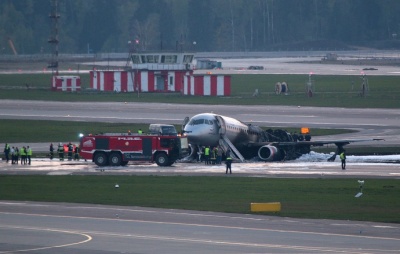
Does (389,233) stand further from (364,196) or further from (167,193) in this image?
(167,193)

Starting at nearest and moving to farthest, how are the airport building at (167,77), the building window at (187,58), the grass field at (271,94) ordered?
the grass field at (271,94), the airport building at (167,77), the building window at (187,58)

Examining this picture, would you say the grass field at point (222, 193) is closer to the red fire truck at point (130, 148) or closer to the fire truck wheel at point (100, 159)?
the fire truck wheel at point (100, 159)

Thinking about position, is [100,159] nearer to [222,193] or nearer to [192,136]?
[192,136]

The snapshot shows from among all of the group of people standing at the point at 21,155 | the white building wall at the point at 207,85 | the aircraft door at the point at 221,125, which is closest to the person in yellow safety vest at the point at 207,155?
the aircraft door at the point at 221,125

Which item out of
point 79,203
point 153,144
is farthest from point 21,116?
point 79,203

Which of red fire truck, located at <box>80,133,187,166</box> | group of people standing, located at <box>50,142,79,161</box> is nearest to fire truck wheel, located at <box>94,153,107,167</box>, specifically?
red fire truck, located at <box>80,133,187,166</box>

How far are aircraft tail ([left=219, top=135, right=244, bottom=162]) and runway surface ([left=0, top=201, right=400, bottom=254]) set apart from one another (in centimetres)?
2551

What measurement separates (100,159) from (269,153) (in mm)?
12453

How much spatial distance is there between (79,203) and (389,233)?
50.8ft

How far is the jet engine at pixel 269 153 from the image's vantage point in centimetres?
7019

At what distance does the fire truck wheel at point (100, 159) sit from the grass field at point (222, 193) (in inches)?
275

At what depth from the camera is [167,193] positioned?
4988 cm

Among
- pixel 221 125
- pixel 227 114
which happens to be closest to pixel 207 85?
pixel 227 114

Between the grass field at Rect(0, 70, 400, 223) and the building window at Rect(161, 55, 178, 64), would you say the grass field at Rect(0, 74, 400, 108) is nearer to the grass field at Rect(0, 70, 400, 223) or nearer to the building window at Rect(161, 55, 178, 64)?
the building window at Rect(161, 55, 178, 64)
